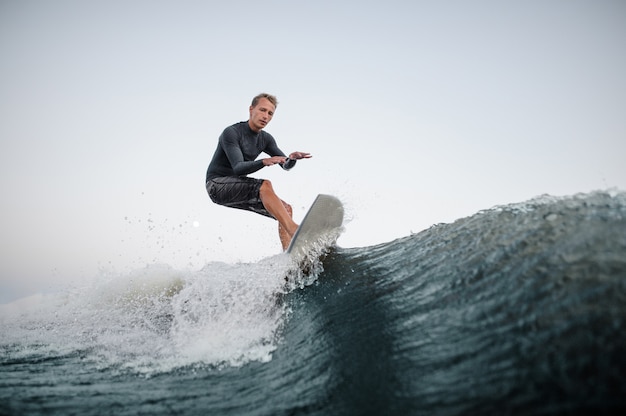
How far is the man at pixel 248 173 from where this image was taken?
4480mm

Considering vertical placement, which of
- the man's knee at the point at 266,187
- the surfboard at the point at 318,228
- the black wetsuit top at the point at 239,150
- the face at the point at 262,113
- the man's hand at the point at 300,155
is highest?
the face at the point at 262,113

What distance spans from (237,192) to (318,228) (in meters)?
1.17

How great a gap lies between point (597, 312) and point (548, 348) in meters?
0.27

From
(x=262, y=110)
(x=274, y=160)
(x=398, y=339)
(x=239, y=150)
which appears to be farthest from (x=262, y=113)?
(x=398, y=339)

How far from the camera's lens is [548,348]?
61.4 inches

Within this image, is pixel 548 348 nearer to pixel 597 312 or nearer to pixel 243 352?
pixel 597 312

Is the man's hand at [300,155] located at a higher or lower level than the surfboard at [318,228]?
higher

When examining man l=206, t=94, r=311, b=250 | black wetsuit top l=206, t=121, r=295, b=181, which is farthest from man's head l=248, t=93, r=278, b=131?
black wetsuit top l=206, t=121, r=295, b=181

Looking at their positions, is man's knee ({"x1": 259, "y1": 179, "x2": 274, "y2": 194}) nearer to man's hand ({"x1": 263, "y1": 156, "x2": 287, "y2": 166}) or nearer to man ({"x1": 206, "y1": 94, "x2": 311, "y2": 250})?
man ({"x1": 206, "y1": 94, "x2": 311, "y2": 250})

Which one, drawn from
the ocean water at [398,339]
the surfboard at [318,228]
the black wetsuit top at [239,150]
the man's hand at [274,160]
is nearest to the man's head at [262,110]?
the black wetsuit top at [239,150]

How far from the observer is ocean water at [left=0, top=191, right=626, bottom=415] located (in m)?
1.53

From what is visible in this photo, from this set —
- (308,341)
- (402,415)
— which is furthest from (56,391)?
Answer: (402,415)

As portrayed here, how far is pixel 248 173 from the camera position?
4.35 m

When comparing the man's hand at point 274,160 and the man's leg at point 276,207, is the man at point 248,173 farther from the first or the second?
the man's hand at point 274,160
